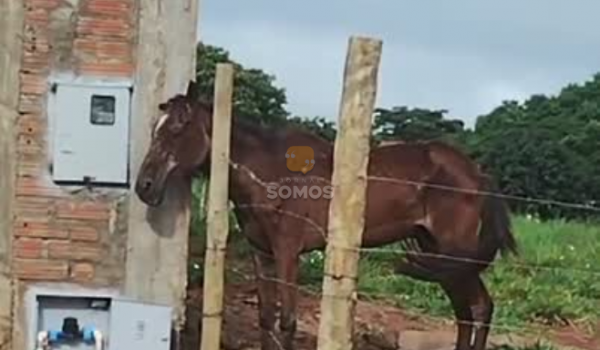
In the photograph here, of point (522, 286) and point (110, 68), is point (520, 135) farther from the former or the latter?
point (110, 68)

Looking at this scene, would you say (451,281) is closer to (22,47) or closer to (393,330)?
(393,330)

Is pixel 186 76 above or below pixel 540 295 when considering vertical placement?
above

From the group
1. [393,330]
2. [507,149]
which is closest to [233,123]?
[393,330]

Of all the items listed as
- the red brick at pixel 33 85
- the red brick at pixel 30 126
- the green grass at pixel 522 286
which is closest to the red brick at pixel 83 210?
the red brick at pixel 30 126

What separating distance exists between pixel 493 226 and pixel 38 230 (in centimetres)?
274

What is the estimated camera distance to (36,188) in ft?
27.3

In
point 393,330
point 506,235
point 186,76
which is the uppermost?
point 186,76

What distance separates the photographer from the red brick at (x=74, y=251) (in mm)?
8320

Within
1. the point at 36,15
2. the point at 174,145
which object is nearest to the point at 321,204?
the point at 174,145

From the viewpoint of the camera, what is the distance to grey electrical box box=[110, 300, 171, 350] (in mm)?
8078

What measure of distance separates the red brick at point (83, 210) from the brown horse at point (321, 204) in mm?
212

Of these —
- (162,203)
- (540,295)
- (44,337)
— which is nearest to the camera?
(44,337)

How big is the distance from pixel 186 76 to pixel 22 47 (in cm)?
84

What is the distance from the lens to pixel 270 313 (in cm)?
898
